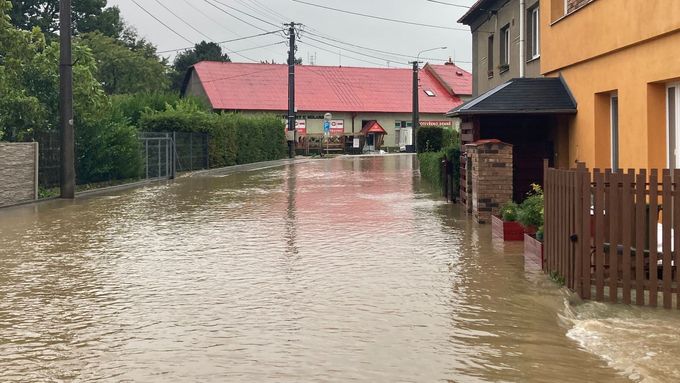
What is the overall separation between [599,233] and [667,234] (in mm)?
595

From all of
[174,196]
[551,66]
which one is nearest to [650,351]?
[551,66]

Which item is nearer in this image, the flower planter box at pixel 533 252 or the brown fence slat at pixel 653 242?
the brown fence slat at pixel 653 242

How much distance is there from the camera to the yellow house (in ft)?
36.7

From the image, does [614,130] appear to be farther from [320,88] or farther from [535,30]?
[320,88]

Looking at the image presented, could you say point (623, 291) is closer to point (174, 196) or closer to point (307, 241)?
point (307, 241)

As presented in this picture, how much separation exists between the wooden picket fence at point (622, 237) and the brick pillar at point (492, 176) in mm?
6411

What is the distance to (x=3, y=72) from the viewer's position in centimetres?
2172

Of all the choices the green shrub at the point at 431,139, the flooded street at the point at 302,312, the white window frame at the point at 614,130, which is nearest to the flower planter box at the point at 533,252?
the flooded street at the point at 302,312

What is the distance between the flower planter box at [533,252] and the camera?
33.3 ft

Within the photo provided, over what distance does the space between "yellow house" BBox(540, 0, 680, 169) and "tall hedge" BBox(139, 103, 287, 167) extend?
22412mm

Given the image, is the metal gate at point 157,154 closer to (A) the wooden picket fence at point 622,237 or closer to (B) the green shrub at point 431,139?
(B) the green shrub at point 431,139

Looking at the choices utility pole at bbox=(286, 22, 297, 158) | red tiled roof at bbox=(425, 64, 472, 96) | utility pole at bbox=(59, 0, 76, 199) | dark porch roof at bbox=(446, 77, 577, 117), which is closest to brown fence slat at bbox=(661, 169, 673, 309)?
dark porch roof at bbox=(446, 77, 577, 117)

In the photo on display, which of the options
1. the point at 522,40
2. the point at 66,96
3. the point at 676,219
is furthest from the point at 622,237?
the point at 66,96

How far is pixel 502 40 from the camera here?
2339cm
